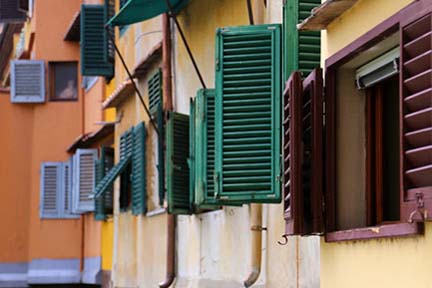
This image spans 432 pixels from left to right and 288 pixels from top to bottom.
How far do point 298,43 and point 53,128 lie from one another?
694 inches

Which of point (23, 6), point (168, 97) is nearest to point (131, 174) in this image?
point (168, 97)

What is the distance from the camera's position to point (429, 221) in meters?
4.64

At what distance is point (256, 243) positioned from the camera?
8852 mm

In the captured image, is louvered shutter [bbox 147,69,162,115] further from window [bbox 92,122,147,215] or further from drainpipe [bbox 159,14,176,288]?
window [bbox 92,122,147,215]

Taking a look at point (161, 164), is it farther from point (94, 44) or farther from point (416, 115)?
point (416, 115)

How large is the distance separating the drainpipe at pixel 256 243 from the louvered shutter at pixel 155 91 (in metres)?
4.57

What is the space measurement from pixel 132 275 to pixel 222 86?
24.3 ft

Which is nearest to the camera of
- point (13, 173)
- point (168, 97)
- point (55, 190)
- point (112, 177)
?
point (168, 97)

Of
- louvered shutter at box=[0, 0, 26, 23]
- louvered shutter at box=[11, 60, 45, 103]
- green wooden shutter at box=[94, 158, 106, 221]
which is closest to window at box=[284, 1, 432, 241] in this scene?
green wooden shutter at box=[94, 158, 106, 221]

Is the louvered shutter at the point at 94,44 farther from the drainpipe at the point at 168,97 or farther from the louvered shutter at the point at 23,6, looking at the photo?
the louvered shutter at the point at 23,6

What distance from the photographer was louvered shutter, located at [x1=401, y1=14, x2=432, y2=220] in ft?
15.5

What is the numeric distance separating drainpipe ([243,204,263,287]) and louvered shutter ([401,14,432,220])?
12.9 feet

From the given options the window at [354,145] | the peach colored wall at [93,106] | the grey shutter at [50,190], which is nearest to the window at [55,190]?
the grey shutter at [50,190]

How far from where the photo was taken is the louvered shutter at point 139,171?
1446 centimetres
